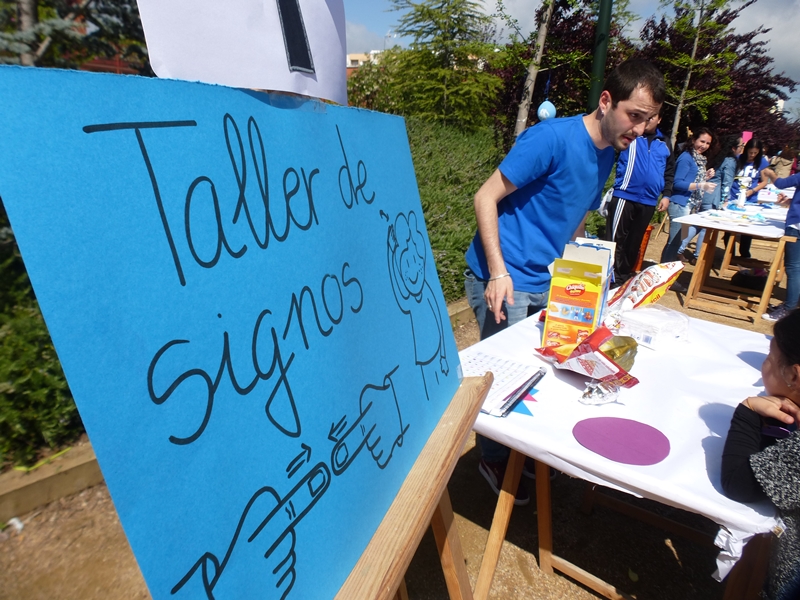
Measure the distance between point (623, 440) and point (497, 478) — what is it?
1.01 meters

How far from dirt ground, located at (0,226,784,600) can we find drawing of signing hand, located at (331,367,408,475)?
1272 millimetres

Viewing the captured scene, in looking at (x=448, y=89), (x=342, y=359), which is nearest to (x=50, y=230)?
(x=342, y=359)

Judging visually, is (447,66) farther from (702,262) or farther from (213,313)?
(213,313)

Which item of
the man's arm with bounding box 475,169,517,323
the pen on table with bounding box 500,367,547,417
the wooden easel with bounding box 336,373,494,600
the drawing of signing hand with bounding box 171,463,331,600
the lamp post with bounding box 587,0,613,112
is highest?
the lamp post with bounding box 587,0,613,112

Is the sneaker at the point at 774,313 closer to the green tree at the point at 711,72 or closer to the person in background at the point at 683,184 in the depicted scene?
the person in background at the point at 683,184

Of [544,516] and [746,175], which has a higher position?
[746,175]

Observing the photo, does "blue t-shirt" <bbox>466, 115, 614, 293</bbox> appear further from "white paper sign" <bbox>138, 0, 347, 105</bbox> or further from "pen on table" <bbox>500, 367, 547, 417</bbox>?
"white paper sign" <bbox>138, 0, 347, 105</bbox>

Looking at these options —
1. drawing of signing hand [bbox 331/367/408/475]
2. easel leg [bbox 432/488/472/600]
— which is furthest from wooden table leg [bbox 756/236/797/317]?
drawing of signing hand [bbox 331/367/408/475]

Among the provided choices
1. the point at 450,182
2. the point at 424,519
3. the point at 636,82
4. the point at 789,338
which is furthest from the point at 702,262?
the point at 424,519

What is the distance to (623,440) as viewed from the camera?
4.40 feet

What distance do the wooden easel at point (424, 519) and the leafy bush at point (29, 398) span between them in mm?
1809

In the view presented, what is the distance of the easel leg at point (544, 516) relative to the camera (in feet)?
5.72

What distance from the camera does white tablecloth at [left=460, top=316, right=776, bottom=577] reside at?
117 centimetres

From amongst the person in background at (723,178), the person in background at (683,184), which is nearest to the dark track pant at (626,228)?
the person in background at (683,184)
